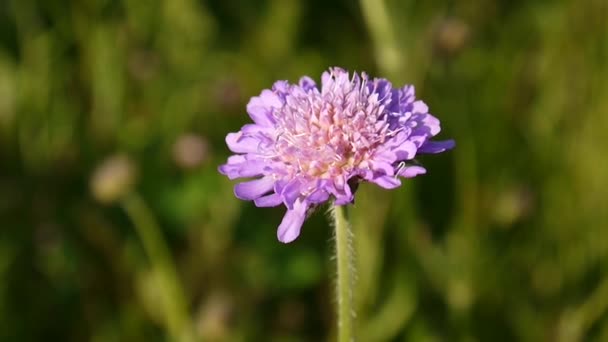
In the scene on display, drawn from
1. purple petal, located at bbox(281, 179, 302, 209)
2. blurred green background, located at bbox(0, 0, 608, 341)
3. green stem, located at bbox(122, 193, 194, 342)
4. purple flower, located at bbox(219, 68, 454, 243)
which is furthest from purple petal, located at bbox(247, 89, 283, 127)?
green stem, located at bbox(122, 193, 194, 342)

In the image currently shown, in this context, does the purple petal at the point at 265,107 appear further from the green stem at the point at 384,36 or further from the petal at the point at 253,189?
the green stem at the point at 384,36

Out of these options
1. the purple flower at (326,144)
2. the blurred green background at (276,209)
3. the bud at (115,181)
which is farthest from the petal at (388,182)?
the bud at (115,181)

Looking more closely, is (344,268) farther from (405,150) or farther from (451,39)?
(451,39)

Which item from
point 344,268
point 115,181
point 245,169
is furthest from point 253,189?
point 115,181

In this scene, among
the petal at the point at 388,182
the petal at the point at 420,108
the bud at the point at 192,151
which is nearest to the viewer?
the petal at the point at 388,182

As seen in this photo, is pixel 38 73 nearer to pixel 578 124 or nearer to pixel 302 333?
pixel 302 333

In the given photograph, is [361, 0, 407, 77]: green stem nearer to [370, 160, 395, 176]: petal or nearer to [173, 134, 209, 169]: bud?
[173, 134, 209, 169]: bud
